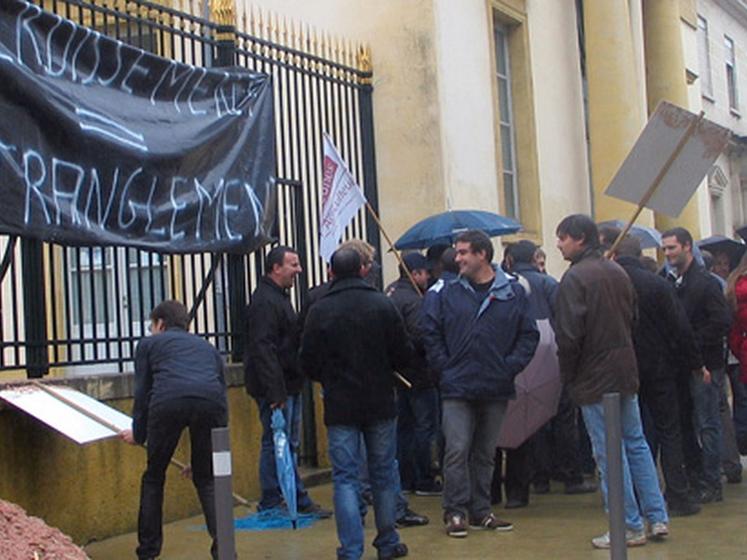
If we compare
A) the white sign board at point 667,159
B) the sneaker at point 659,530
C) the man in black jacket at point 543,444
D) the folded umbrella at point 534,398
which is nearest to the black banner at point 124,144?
the man in black jacket at point 543,444

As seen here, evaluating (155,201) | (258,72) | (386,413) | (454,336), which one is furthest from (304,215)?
(386,413)

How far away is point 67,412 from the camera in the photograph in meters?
8.33

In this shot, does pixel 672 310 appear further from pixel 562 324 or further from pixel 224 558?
pixel 224 558

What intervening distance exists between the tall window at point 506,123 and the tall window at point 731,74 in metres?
13.9

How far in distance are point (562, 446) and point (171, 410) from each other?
3.95 m

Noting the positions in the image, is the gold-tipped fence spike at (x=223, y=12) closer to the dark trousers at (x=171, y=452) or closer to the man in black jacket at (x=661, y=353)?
the man in black jacket at (x=661, y=353)

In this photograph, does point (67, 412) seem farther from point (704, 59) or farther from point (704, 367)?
point (704, 59)

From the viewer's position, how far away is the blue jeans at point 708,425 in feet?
33.4

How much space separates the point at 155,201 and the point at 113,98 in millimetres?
802

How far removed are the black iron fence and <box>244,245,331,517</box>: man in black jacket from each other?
0.89 m

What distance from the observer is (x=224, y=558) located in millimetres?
Answer: 5465

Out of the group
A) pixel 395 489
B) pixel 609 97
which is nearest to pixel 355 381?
pixel 395 489

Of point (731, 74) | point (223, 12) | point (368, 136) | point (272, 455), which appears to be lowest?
point (272, 455)

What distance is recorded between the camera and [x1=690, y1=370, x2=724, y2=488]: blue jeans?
1018cm
